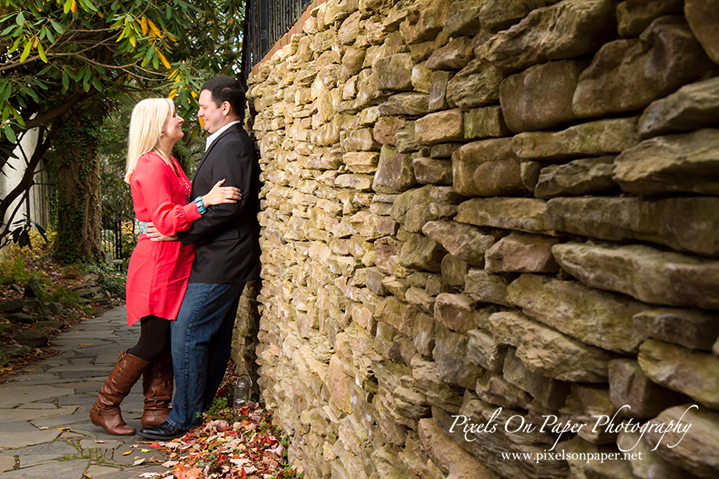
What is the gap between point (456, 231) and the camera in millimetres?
1511

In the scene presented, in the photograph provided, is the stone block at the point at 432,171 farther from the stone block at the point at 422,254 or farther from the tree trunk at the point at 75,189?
the tree trunk at the point at 75,189

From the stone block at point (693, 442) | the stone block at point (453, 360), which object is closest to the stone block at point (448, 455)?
the stone block at point (453, 360)

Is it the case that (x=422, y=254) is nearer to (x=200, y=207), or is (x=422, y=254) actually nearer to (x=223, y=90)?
(x=200, y=207)

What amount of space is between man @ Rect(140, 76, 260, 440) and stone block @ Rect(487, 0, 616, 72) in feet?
9.20

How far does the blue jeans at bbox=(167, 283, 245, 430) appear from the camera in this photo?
3.82m

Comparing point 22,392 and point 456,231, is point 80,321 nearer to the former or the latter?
point 22,392

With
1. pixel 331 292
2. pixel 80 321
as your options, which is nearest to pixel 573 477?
pixel 331 292

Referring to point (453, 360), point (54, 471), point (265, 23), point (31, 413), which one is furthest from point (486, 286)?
point (31, 413)

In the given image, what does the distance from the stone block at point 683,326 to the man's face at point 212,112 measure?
3566 mm

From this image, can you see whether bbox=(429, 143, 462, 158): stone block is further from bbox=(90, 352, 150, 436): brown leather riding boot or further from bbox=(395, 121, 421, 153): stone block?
bbox=(90, 352, 150, 436): brown leather riding boot

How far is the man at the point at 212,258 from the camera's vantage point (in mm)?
3818

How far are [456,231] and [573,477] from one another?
66 centimetres

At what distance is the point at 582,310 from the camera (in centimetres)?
105

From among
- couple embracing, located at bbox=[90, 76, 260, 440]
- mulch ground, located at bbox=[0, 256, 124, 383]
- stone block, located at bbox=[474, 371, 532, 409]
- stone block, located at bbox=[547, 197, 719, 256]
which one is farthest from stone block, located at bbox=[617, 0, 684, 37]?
mulch ground, located at bbox=[0, 256, 124, 383]
